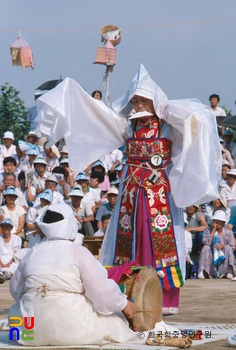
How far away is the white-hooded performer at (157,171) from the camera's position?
689 cm

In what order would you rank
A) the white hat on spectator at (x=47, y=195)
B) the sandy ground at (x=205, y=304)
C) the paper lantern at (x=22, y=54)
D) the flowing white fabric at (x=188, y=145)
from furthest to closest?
the paper lantern at (x=22, y=54) → the white hat on spectator at (x=47, y=195) → the flowing white fabric at (x=188, y=145) → the sandy ground at (x=205, y=304)

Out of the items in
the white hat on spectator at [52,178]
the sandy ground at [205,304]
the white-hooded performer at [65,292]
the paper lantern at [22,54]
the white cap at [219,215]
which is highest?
the paper lantern at [22,54]

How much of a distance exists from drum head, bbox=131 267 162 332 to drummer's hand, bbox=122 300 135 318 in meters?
0.15

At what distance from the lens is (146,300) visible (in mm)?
5734

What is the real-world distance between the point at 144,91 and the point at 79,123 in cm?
75

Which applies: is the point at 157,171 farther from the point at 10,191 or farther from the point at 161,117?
the point at 10,191

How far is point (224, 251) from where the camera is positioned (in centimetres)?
1148

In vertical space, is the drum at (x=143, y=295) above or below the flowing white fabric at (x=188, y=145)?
below

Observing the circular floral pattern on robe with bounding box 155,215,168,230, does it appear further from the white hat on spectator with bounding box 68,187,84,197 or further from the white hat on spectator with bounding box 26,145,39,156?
the white hat on spectator with bounding box 26,145,39,156

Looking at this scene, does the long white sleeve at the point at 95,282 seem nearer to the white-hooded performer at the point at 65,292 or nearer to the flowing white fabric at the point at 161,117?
the white-hooded performer at the point at 65,292

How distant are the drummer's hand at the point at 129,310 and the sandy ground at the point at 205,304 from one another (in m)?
0.50

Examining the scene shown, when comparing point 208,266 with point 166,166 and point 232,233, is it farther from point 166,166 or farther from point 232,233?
point 166,166

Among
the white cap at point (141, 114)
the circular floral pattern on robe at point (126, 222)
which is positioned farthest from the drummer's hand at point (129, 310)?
the white cap at point (141, 114)

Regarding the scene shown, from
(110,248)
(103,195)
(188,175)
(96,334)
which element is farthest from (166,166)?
(103,195)
